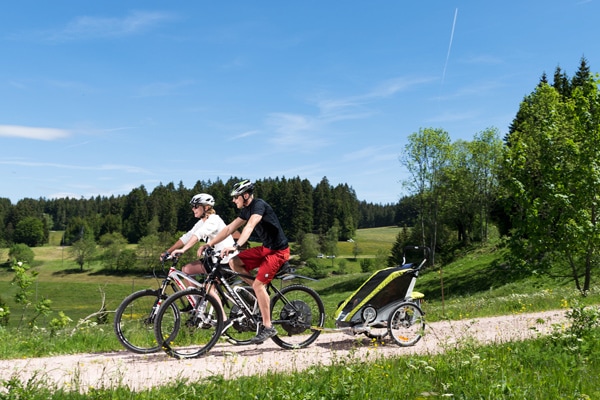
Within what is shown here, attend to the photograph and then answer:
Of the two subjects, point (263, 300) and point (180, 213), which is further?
point (180, 213)

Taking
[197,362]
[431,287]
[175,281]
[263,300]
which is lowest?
[431,287]

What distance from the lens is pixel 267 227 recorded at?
803 cm

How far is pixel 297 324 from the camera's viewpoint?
863 cm

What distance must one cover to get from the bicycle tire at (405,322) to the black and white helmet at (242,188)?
3.00m

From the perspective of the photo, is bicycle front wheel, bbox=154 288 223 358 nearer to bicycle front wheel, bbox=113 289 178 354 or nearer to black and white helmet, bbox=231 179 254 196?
bicycle front wheel, bbox=113 289 178 354

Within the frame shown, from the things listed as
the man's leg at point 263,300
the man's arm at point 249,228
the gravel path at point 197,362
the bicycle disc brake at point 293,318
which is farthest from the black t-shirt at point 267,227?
the gravel path at point 197,362

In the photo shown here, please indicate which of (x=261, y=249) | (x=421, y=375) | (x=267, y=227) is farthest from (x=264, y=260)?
(x=421, y=375)

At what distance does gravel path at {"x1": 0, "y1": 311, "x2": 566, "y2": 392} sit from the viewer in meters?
6.02

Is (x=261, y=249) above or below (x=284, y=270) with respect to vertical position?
above

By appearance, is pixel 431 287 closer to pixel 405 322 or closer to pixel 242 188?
pixel 405 322

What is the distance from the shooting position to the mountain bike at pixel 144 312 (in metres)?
7.64

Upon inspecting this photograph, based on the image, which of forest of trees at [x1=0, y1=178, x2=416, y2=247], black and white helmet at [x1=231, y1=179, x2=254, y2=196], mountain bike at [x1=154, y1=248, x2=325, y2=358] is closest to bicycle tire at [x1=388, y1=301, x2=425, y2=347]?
mountain bike at [x1=154, y1=248, x2=325, y2=358]

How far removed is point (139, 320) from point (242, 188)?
8.05ft

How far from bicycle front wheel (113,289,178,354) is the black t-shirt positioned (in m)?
1.62
